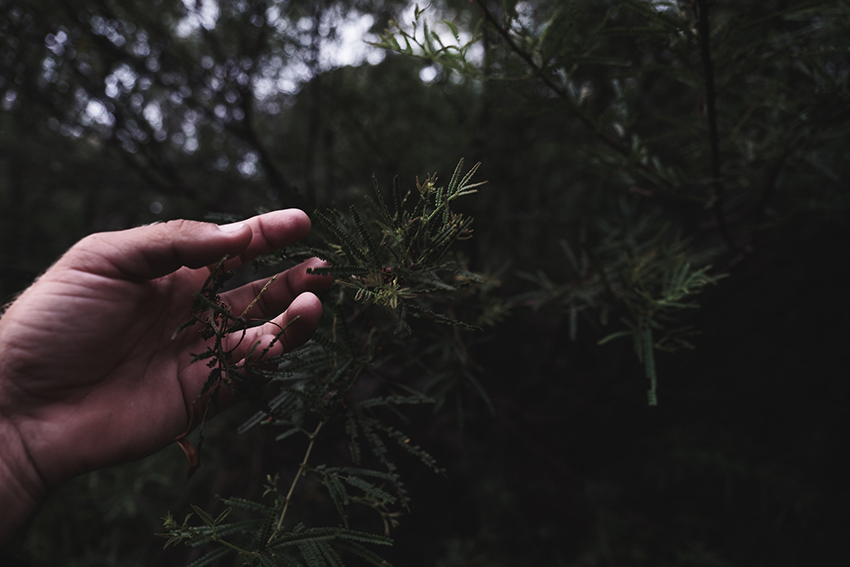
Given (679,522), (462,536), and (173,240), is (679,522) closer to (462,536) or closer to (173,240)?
(462,536)

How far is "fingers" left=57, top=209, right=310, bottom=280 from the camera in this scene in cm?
53

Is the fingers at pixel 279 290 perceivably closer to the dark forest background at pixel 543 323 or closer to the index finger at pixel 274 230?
the index finger at pixel 274 230

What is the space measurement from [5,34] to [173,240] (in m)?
1.39

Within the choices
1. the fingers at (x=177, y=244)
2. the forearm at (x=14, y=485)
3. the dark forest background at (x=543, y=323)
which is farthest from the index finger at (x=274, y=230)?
the dark forest background at (x=543, y=323)

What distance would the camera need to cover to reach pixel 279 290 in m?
0.60

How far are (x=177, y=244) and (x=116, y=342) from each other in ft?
0.75

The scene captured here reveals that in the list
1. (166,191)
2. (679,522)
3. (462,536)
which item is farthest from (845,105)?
(166,191)

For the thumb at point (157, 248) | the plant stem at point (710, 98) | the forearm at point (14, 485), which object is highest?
the plant stem at point (710, 98)

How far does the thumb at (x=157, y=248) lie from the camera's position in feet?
1.75

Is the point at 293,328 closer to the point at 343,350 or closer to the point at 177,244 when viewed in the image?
the point at 343,350

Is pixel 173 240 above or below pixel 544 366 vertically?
above

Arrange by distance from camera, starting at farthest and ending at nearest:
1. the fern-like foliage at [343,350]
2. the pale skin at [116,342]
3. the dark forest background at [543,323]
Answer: the dark forest background at [543,323], the pale skin at [116,342], the fern-like foliage at [343,350]

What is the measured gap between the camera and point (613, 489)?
141 cm

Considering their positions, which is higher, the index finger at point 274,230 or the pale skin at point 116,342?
the index finger at point 274,230
